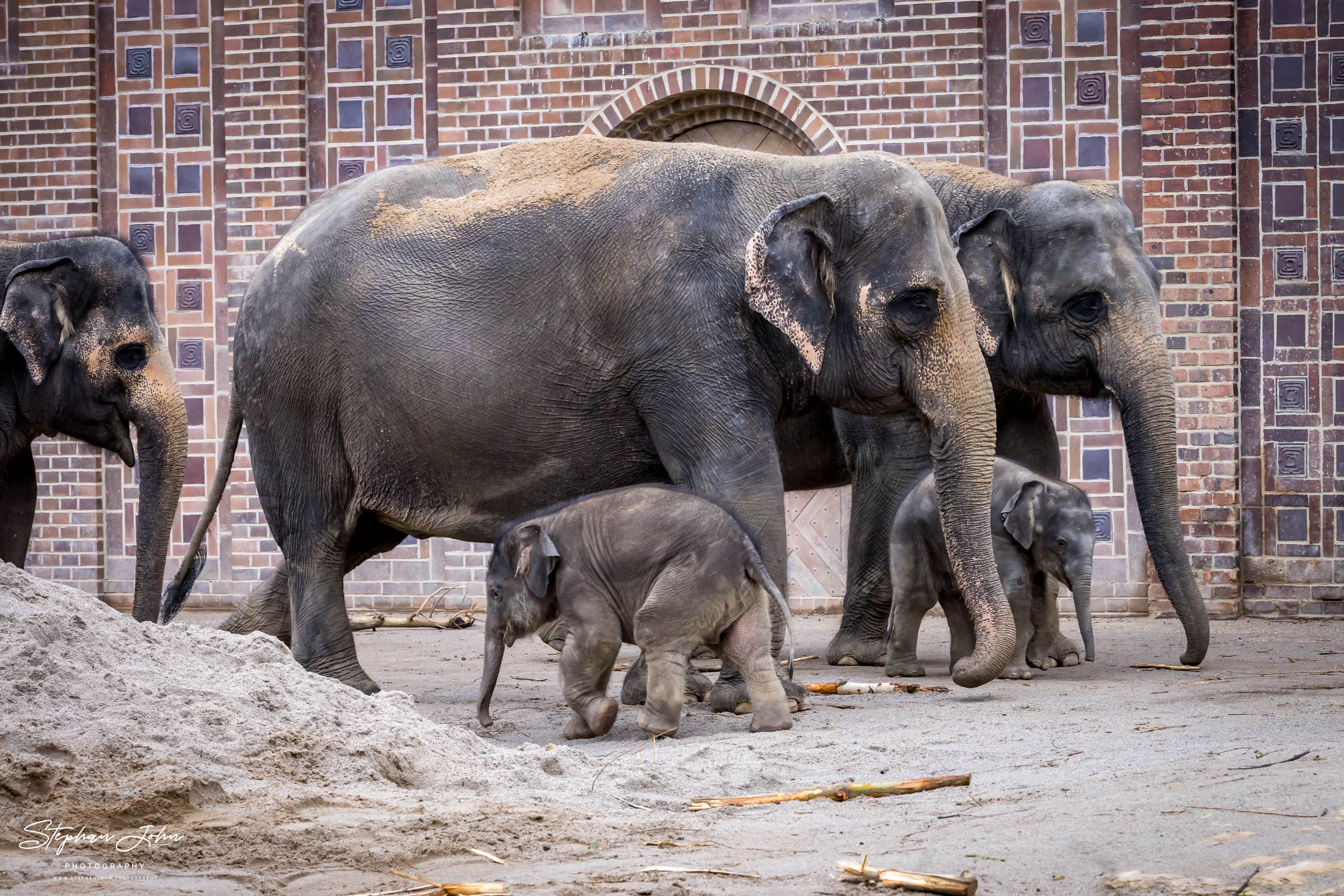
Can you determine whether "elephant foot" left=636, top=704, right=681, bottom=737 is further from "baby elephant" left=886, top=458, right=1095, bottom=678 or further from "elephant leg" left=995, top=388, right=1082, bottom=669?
"elephant leg" left=995, top=388, right=1082, bottom=669

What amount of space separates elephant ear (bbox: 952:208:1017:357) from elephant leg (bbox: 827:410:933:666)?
0.53 meters

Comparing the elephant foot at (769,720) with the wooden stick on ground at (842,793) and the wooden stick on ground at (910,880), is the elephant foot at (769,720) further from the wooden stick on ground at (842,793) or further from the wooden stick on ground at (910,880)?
the wooden stick on ground at (910,880)

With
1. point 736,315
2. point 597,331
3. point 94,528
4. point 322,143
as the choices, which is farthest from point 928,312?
point 94,528

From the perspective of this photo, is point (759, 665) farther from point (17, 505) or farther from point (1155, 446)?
point (17, 505)

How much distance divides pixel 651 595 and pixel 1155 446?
2.74 meters

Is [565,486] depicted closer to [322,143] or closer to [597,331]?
[597,331]

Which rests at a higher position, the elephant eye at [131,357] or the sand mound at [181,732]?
the elephant eye at [131,357]

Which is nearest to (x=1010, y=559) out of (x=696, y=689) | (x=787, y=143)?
(x=696, y=689)

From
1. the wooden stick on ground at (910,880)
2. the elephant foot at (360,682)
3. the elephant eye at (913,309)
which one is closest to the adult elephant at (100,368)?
the elephant foot at (360,682)

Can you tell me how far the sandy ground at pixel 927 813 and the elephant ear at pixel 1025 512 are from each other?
2.61ft

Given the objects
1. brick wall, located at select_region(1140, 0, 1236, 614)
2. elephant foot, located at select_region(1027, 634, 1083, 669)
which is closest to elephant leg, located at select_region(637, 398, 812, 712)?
elephant foot, located at select_region(1027, 634, 1083, 669)

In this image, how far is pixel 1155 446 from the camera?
678cm

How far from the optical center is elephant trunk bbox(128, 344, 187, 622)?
7570 millimetres

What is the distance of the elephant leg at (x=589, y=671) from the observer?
5148mm
